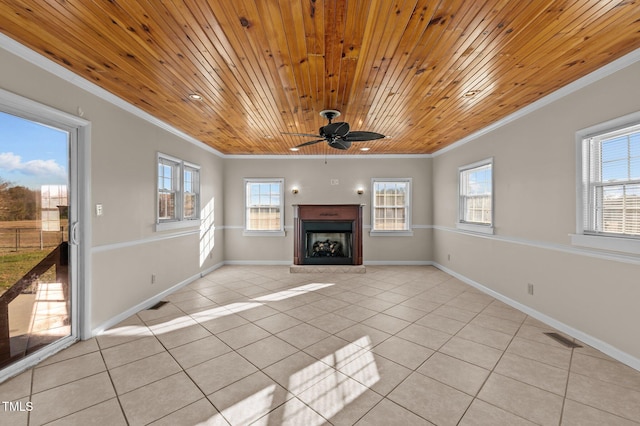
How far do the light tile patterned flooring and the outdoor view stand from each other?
1.22ft

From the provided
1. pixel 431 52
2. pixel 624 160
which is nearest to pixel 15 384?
pixel 431 52

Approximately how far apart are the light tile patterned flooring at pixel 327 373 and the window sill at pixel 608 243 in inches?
40.6

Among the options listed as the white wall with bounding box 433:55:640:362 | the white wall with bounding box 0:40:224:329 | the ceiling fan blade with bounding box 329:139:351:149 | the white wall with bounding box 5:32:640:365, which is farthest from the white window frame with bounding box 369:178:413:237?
the white wall with bounding box 0:40:224:329

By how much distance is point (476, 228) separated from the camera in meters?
Answer: 4.80

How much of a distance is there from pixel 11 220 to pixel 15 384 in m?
1.32

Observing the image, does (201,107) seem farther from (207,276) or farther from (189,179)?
(207,276)

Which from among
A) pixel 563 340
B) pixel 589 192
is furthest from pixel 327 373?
pixel 589 192

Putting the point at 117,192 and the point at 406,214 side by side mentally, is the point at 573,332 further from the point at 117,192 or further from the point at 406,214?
the point at 117,192

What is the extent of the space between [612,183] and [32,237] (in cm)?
555

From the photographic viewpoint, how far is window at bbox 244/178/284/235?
6.72 m

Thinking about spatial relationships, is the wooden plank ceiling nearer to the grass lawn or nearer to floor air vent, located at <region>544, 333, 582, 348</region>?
the grass lawn

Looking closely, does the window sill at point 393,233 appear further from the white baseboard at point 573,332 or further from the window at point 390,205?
the white baseboard at point 573,332

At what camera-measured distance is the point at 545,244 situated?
11.1ft

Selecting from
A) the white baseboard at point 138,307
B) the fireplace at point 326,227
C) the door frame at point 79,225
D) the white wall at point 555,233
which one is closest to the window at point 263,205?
the fireplace at point 326,227
